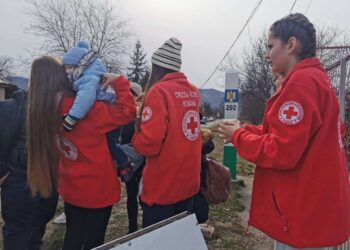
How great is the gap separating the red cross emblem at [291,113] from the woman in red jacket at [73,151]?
49.7 inches

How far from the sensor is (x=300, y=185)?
5.69 feet

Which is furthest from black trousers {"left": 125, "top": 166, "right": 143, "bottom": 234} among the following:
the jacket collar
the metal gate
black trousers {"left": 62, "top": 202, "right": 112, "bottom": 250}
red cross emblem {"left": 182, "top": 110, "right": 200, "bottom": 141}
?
the metal gate

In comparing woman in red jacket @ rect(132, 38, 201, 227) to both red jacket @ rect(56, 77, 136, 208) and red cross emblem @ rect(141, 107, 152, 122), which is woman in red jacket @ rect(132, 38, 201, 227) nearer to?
red cross emblem @ rect(141, 107, 152, 122)

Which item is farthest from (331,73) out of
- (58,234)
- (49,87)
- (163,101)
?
(58,234)

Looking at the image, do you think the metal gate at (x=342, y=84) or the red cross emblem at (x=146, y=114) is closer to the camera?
the red cross emblem at (x=146, y=114)

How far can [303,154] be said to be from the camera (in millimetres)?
1736

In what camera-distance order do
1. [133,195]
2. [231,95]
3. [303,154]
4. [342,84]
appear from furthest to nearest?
[231,95], [133,195], [342,84], [303,154]

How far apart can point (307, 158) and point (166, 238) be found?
0.76 m

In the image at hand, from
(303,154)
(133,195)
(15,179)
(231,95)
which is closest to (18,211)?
(15,179)

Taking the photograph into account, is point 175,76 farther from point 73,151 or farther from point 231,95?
point 231,95

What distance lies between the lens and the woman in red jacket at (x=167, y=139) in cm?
238

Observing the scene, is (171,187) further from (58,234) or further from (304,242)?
(58,234)

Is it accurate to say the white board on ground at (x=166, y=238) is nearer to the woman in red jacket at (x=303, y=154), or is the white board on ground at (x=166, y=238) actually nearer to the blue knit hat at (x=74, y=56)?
the woman in red jacket at (x=303, y=154)

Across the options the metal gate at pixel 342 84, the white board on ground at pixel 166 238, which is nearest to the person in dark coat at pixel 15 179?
the white board on ground at pixel 166 238
